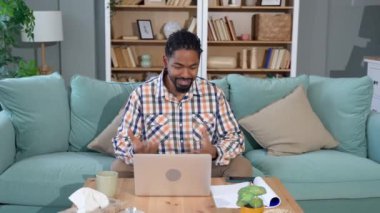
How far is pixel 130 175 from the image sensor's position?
7.22 feet

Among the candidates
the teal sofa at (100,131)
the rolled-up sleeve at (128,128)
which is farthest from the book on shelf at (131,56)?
the rolled-up sleeve at (128,128)

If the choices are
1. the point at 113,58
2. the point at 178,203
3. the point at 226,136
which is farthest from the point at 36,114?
the point at 113,58

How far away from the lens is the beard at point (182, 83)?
2254 mm

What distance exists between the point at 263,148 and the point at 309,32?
283cm

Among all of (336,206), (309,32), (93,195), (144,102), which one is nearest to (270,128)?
(336,206)

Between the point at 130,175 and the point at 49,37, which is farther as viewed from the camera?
the point at 49,37

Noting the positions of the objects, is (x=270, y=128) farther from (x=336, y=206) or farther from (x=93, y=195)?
(x=93, y=195)

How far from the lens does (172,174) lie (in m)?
1.78

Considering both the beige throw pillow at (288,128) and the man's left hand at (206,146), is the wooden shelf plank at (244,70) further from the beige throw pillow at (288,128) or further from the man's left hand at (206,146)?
the man's left hand at (206,146)

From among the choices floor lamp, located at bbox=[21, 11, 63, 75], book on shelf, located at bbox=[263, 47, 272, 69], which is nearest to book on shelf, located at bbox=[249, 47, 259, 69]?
book on shelf, located at bbox=[263, 47, 272, 69]

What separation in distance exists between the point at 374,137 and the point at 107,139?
149 centimetres

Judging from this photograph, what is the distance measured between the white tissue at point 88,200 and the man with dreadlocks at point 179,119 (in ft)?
2.02

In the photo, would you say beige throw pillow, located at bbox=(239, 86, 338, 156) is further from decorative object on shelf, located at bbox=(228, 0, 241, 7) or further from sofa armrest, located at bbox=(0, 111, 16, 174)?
decorative object on shelf, located at bbox=(228, 0, 241, 7)

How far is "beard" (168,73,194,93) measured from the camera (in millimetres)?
2254
